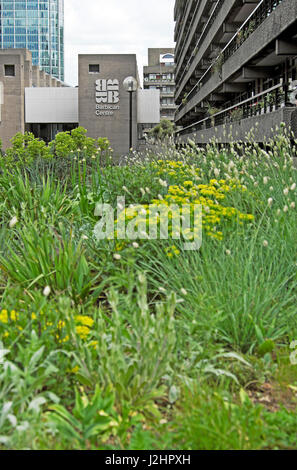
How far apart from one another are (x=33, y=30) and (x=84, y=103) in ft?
491

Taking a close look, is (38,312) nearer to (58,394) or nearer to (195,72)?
(58,394)

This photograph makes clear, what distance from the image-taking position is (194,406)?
299cm

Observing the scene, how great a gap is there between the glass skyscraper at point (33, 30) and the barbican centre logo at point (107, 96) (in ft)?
465

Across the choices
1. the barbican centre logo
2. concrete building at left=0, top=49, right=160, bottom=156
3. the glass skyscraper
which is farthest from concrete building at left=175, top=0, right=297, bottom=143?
the glass skyscraper

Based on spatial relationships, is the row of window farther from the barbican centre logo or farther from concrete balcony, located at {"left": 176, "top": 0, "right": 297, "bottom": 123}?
concrete balcony, located at {"left": 176, "top": 0, "right": 297, "bottom": 123}

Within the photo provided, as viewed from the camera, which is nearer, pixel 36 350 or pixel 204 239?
pixel 36 350

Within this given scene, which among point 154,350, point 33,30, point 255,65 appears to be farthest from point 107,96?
point 33,30

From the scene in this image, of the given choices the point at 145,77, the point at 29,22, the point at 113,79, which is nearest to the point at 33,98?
the point at 113,79

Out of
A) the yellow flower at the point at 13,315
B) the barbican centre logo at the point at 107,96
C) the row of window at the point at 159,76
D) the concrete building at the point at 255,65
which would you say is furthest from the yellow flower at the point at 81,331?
the row of window at the point at 159,76

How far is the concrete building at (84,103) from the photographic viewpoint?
42.2m

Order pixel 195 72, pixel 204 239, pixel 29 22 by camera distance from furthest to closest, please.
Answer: pixel 29 22, pixel 195 72, pixel 204 239

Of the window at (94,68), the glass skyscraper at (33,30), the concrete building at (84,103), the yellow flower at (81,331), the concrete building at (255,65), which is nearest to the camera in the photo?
the yellow flower at (81,331)

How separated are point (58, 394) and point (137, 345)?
543mm

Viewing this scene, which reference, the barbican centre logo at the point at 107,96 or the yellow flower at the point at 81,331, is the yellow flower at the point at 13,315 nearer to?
the yellow flower at the point at 81,331
